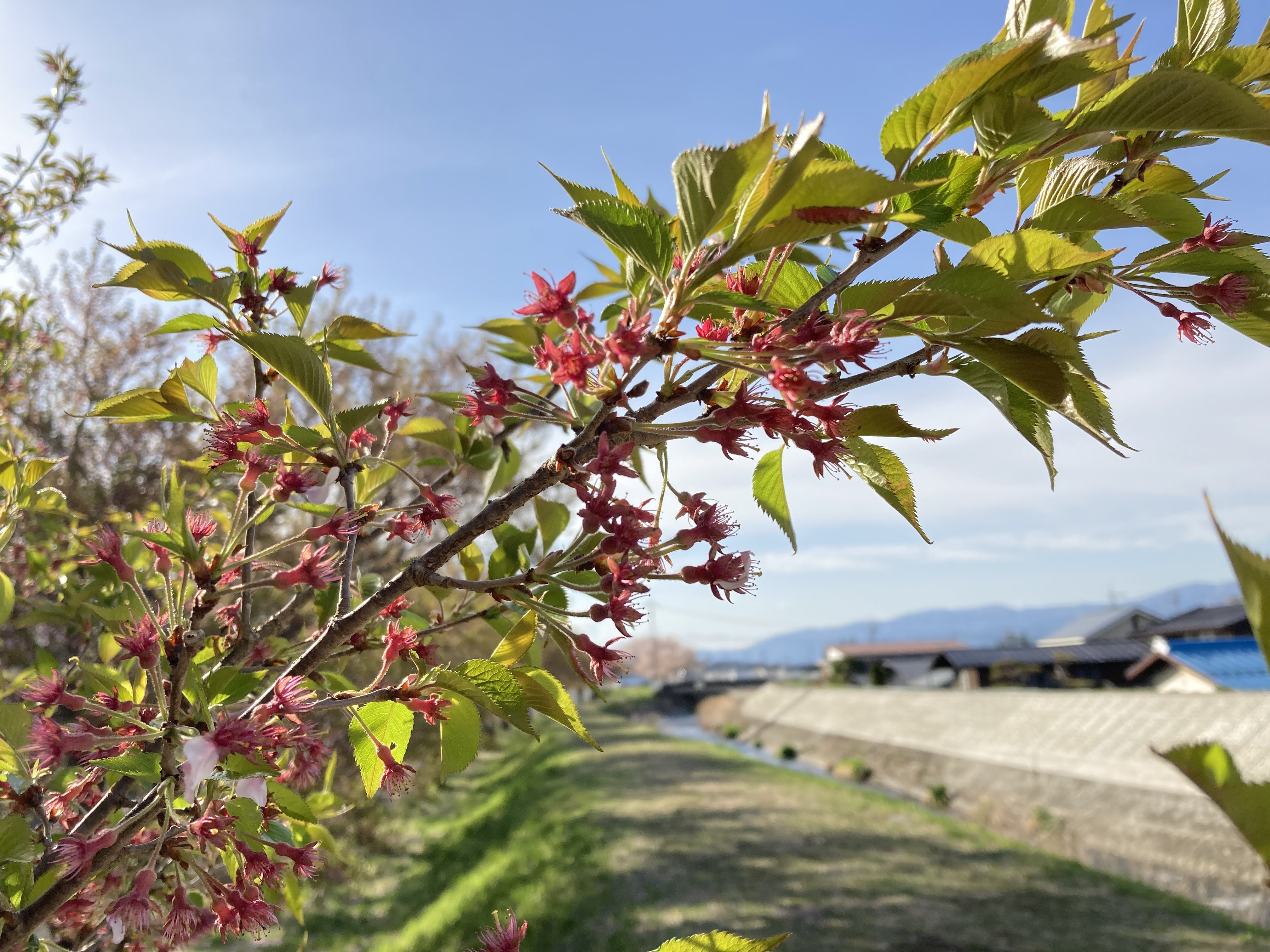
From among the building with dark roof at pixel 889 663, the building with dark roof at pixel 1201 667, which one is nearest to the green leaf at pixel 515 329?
the building with dark roof at pixel 1201 667

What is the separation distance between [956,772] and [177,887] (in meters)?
15.3

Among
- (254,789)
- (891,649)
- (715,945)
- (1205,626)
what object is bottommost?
(891,649)

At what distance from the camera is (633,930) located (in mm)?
5953

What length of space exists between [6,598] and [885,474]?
1.12 metres

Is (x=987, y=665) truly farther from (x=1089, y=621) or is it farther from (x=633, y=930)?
(x=633, y=930)

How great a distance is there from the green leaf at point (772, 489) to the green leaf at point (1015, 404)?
0.63ft

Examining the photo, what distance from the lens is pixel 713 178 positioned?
1.47ft

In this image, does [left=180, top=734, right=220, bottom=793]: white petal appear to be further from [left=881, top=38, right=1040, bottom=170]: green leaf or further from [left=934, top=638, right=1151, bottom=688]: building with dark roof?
[left=934, top=638, right=1151, bottom=688]: building with dark roof

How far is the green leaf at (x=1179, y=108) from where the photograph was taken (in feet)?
1.56

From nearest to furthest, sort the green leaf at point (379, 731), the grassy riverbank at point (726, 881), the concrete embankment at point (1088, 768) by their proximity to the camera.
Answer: the green leaf at point (379, 731) < the grassy riverbank at point (726, 881) < the concrete embankment at point (1088, 768)

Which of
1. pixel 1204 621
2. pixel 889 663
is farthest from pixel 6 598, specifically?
pixel 889 663

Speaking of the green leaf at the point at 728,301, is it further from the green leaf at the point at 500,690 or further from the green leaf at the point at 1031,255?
the green leaf at the point at 500,690

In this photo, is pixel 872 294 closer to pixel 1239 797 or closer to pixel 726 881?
pixel 1239 797

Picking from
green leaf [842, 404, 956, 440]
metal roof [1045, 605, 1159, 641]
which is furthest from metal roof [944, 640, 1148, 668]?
green leaf [842, 404, 956, 440]
